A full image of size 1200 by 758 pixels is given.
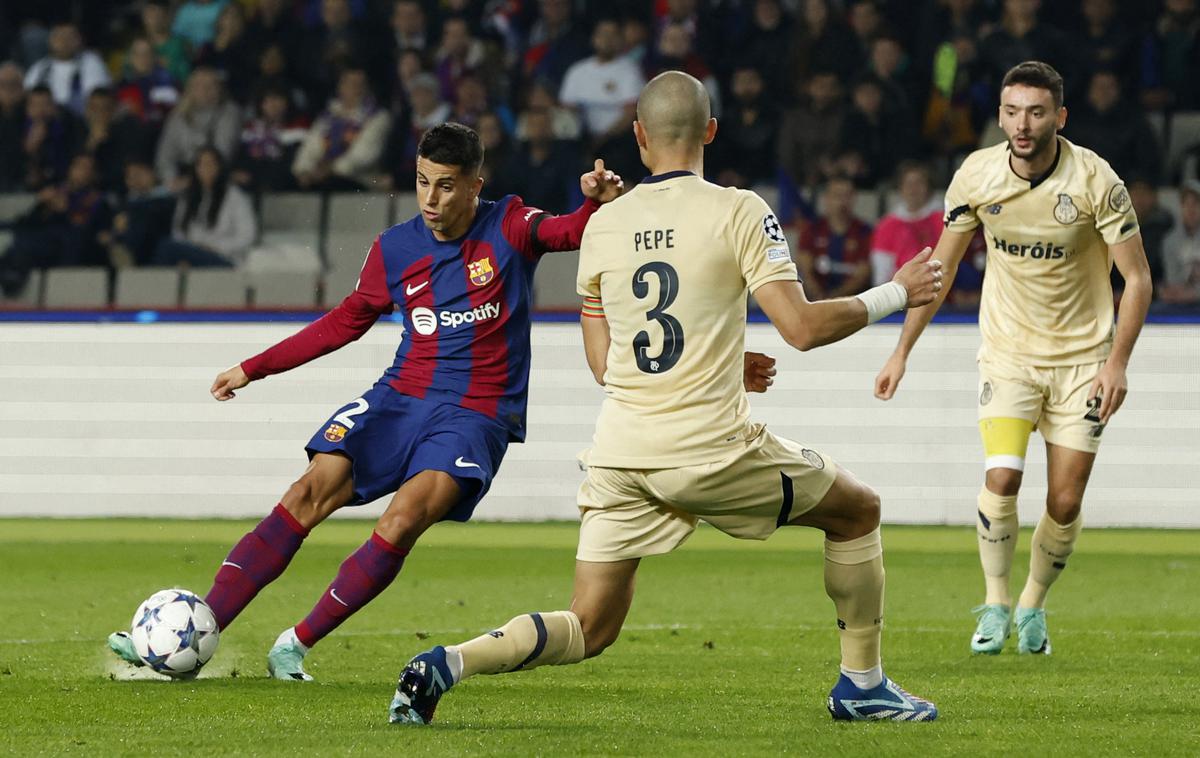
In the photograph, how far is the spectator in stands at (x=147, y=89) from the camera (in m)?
16.1

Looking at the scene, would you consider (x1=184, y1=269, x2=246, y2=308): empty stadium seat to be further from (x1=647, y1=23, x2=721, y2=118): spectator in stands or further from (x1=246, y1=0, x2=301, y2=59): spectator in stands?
(x1=647, y1=23, x2=721, y2=118): spectator in stands

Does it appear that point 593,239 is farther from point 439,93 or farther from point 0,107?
point 0,107

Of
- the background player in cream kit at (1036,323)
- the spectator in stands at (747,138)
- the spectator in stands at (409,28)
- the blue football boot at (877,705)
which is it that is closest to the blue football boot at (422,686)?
the blue football boot at (877,705)

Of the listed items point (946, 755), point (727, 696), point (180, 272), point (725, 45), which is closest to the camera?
point (946, 755)

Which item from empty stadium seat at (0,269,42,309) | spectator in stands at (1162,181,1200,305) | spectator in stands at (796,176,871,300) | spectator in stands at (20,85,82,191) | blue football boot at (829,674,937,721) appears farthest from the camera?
spectator in stands at (20,85,82,191)

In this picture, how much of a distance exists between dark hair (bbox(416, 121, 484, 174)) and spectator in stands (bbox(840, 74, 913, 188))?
899 cm

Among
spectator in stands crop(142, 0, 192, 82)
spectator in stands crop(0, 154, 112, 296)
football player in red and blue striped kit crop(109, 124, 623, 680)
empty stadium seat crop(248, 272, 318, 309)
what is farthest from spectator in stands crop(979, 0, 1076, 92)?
football player in red and blue striped kit crop(109, 124, 623, 680)

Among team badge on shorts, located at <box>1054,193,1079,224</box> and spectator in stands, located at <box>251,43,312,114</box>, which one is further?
spectator in stands, located at <box>251,43,312,114</box>

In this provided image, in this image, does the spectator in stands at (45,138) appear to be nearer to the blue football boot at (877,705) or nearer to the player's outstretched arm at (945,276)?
the player's outstretched arm at (945,276)

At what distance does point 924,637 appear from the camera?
7.67m

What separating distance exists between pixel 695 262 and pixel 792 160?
34.4 feet

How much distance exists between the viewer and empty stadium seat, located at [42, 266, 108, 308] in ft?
47.6

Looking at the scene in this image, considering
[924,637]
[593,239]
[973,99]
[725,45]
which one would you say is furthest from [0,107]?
[593,239]

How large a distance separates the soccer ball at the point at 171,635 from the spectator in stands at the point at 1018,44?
10.4m
